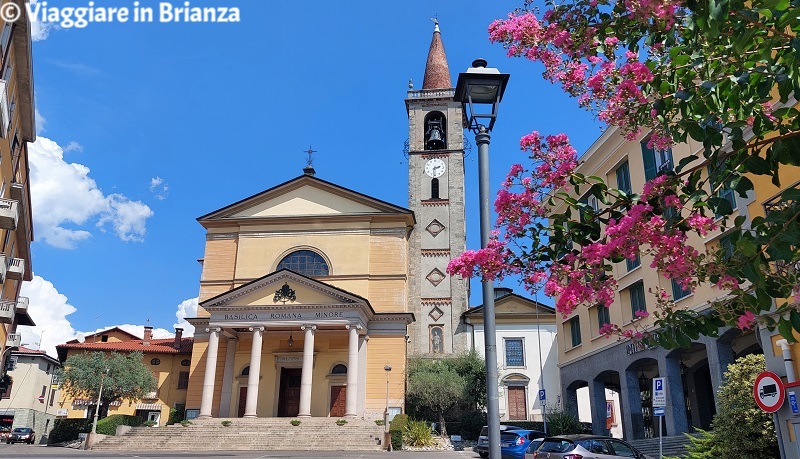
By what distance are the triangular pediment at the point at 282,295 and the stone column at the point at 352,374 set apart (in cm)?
159

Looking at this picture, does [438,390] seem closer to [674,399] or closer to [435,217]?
[435,217]

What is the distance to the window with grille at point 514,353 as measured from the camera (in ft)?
129

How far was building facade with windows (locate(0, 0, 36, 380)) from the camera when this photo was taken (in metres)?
18.8

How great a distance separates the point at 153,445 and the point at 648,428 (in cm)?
2564

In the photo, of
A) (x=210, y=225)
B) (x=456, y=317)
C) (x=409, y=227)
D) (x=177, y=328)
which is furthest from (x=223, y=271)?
(x=456, y=317)

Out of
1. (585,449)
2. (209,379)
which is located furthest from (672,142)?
(209,379)

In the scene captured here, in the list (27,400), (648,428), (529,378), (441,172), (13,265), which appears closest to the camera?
(13,265)

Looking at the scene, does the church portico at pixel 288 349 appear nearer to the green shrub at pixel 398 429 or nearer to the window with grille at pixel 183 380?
the green shrub at pixel 398 429

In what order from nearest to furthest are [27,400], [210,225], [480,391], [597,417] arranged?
[597,417], [480,391], [210,225], [27,400]

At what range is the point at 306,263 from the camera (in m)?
40.1

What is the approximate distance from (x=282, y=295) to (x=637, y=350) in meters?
20.3

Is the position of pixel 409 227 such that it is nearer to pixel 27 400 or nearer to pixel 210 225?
pixel 210 225

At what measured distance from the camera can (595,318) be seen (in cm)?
2855

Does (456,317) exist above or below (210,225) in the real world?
below
